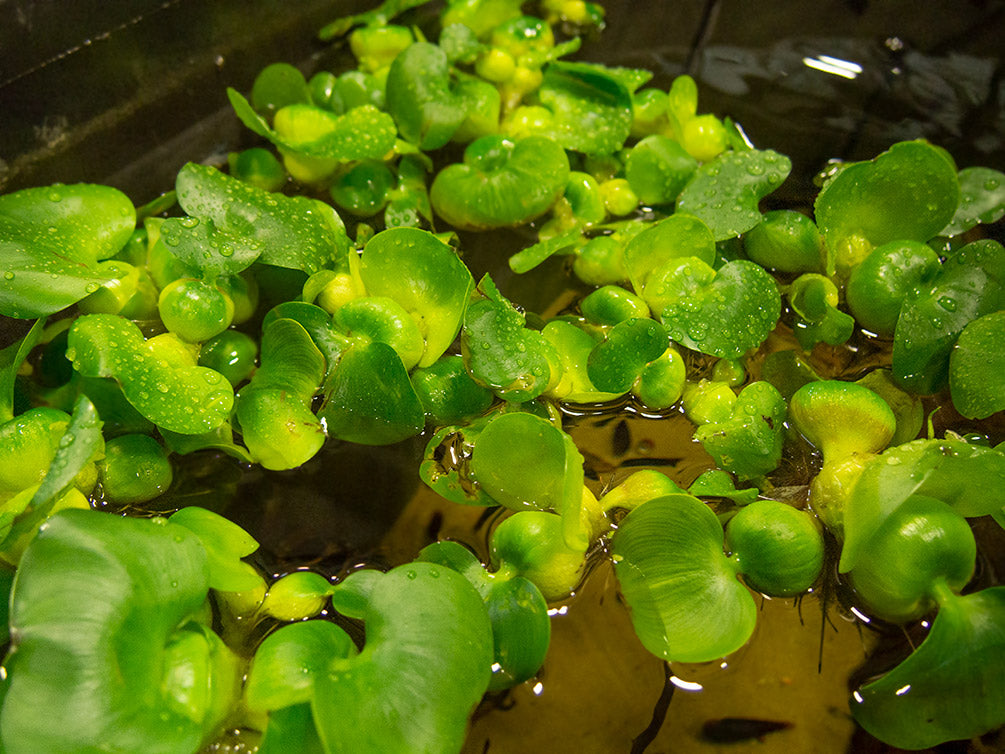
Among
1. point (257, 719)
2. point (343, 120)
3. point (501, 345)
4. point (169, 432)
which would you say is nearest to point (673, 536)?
point (501, 345)

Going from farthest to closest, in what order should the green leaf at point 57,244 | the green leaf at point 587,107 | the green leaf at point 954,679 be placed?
the green leaf at point 587,107 → the green leaf at point 57,244 → the green leaf at point 954,679

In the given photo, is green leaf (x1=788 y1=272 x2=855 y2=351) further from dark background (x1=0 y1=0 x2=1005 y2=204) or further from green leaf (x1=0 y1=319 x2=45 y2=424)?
green leaf (x1=0 y1=319 x2=45 y2=424)

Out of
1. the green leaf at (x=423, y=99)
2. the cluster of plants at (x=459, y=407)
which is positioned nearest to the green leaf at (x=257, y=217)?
the cluster of plants at (x=459, y=407)

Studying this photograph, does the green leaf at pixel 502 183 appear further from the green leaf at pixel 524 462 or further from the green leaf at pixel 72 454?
the green leaf at pixel 72 454

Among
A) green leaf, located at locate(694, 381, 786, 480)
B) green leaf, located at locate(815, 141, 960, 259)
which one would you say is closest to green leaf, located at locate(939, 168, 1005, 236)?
green leaf, located at locate(815, 141, 960, 259)

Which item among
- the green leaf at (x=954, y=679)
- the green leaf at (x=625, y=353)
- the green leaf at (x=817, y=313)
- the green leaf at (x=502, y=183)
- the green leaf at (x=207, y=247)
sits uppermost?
the green leaf at (x=207, y=247)

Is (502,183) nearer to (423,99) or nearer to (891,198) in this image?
(423,99)
